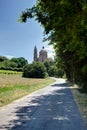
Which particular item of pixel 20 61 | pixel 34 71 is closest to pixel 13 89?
pixel 34 71

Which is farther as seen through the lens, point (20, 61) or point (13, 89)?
point (20, 61)

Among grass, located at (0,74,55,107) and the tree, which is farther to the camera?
the tree

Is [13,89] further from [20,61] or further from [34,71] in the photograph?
[20,61]

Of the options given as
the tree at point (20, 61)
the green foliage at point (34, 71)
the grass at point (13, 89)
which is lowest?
the grass at point (13, 89)

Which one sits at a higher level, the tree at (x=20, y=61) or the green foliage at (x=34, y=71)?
the tree at (x=20, y=61)

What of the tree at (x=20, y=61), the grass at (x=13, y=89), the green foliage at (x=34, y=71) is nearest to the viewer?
the grass at (x=13, y=89)

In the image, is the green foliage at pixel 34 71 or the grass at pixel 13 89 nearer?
the grass at pixel 13 89

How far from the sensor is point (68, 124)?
45.9 ft

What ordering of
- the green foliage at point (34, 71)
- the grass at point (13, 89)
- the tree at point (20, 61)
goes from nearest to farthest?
1. the grass at point (13, 89)
2. the green foliage at point (34, 71)
3. the tree at point (20, 61)

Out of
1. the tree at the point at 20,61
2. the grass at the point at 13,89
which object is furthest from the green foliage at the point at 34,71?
the tree at the point at 20,61

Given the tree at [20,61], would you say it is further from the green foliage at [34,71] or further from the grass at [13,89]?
the grass at [13,89]

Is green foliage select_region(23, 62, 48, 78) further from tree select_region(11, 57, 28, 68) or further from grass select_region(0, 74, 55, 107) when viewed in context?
tree select_region(11, 57, 28, 68)

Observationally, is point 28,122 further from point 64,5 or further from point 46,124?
point 64,5

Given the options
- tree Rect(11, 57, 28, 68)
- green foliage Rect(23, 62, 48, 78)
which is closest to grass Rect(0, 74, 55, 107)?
green foliage Rect(23, 62, 48, 78)
